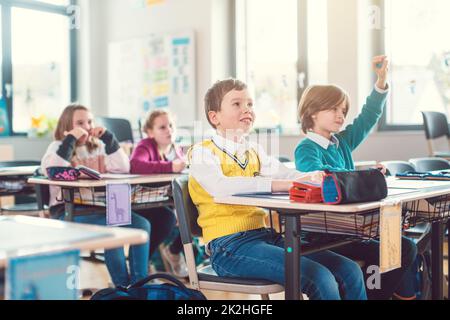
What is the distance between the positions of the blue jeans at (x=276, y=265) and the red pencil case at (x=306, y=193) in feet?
0.78

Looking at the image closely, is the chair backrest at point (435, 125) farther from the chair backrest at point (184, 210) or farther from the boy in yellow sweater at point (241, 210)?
the chair backrest at point (184, 210)

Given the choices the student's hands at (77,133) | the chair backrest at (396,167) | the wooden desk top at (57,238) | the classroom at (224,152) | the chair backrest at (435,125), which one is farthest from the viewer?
the chair backrest at (435,125)

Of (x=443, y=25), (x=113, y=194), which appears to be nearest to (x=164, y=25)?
(x=443, y=25)

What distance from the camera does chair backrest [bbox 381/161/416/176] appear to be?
2785 millimetres

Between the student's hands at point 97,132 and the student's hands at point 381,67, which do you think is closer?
the student's hands at point 381,67

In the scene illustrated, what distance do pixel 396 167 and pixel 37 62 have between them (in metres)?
4.55

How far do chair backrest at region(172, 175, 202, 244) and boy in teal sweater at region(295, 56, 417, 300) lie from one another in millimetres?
482

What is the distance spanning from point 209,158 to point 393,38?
135 inches

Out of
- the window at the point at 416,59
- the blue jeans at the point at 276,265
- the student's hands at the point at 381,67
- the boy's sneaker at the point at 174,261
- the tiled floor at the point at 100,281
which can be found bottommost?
→ the tiled floor at the point at 100,281

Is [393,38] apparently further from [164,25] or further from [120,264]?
[120,264]

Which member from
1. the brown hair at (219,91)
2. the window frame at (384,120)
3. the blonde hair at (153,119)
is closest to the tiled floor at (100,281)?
the blonde hair at (153,119)

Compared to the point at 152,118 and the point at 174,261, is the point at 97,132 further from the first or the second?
the point at 174,261

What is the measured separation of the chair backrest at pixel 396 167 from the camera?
2785mm

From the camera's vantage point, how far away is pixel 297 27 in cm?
537
